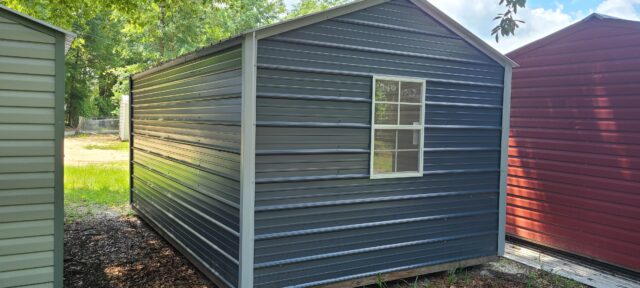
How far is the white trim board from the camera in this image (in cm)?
534

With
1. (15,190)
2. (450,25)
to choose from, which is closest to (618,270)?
(450,25)

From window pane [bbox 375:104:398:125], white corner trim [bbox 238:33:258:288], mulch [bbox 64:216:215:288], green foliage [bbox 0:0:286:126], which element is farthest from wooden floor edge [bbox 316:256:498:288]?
green foliage [bbox 0:0:286:126]

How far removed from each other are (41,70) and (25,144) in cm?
53

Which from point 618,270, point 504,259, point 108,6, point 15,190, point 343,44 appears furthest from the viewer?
point 108,6

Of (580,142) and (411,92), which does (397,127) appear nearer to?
(411,92)

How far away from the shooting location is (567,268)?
5.84 m

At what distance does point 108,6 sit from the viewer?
8.54 m

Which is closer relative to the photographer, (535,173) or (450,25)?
(450,25)

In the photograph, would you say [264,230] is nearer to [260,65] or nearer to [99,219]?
[260,65]

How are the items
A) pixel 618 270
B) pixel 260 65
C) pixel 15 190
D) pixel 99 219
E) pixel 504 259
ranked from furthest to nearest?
pixel 99 219
pixel 504 259
pixel 618 270
pixel 260 65
pixel 15 190

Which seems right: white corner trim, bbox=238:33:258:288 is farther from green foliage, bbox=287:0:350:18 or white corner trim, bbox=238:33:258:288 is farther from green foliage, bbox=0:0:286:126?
green foliage, bbox=287:0:350:18

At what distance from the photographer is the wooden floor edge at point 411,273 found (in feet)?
15.4

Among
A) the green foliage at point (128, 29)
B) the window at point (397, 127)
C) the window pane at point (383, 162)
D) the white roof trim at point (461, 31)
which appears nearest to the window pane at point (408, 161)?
the window at point (397, 127)

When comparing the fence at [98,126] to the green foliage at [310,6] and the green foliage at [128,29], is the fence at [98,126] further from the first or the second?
the green foliage at [310,6]
